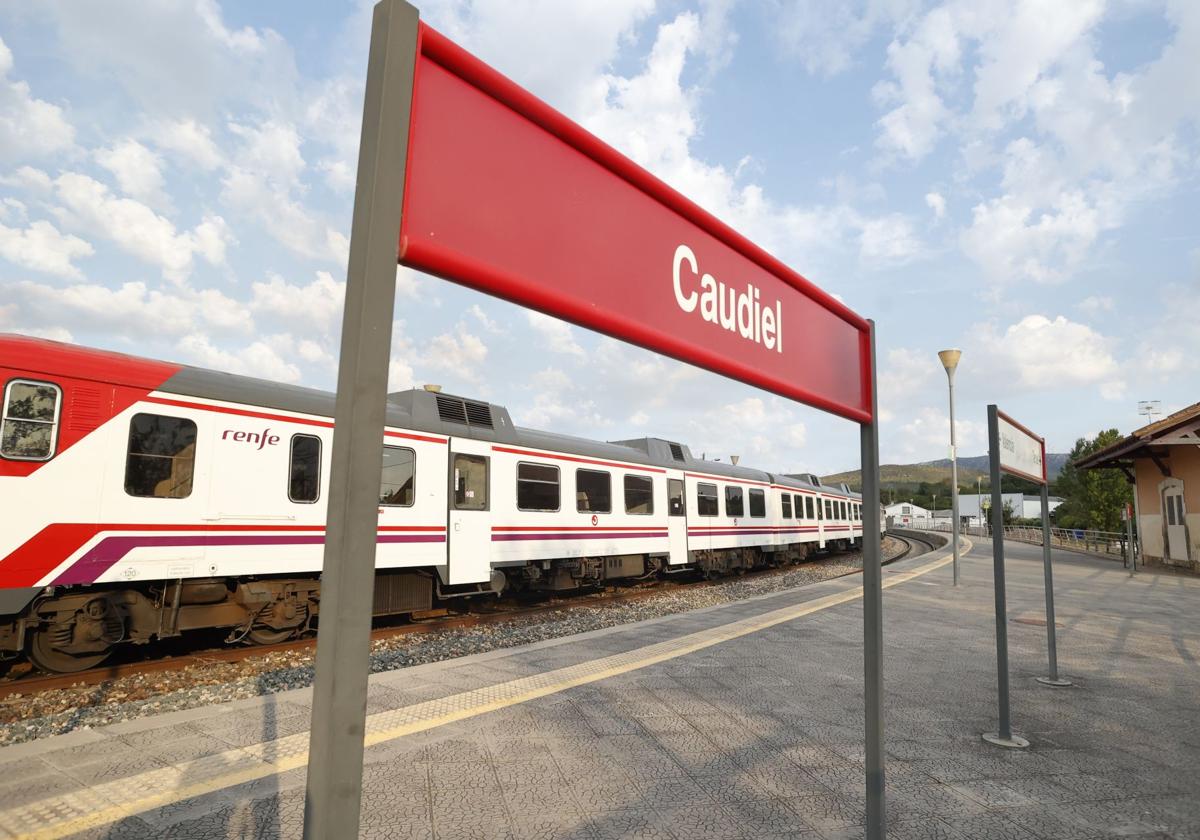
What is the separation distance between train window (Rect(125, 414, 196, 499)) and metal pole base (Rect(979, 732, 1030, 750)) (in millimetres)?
7512

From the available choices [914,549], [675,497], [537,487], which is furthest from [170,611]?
[914,549]

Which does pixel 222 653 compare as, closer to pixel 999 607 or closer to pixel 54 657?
pixel 54 657

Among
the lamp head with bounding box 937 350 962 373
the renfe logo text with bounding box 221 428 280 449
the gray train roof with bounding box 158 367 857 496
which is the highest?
the lamp head with bounding box 937 350 962 373

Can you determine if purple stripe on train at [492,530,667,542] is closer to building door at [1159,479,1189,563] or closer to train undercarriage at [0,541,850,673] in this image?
train undercarriage at [0,541,850,673]

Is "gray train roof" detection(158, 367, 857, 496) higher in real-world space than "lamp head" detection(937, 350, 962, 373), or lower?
lower

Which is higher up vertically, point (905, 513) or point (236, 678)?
point (905, 513)

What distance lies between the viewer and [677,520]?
15773 millimetres

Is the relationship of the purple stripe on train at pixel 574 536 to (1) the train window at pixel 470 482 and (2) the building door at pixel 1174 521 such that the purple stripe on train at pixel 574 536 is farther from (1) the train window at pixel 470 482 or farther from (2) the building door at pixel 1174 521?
(2) the building door at pixel 1174 521

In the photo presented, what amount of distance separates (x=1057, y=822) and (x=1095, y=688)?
3164 mm

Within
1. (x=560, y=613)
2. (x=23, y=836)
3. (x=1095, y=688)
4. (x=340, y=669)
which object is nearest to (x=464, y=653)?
(x=560, y=613)

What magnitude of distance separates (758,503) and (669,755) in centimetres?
1645

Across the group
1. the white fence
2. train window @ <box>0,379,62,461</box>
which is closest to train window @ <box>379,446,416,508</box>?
train window @ <box>0,379,62,461</box>

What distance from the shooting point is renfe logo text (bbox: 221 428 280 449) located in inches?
301

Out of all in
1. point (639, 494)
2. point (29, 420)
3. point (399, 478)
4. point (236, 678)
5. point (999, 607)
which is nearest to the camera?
point (999, 607)
